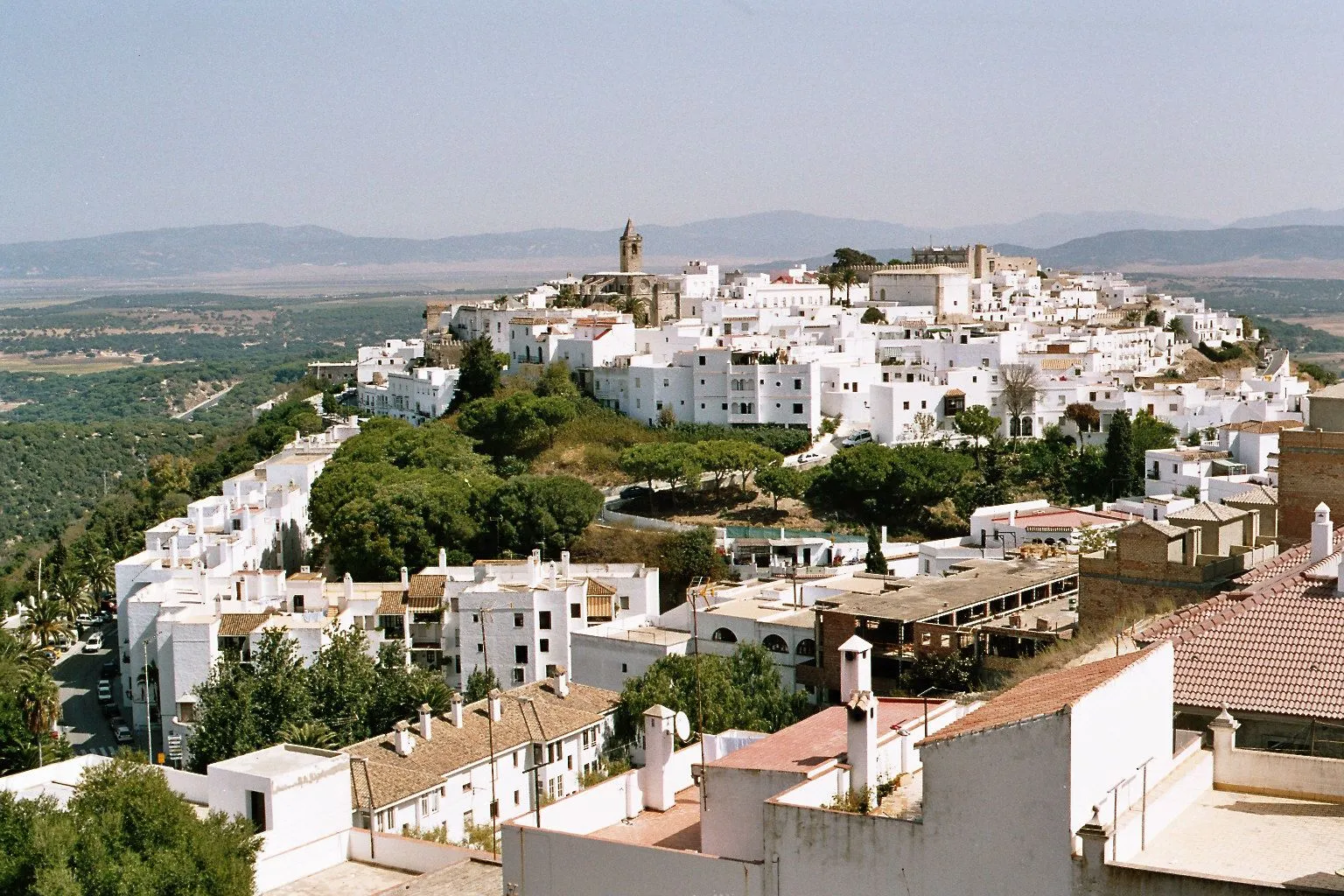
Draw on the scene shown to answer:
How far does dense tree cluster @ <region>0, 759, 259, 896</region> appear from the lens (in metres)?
11.9

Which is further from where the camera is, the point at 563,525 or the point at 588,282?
the point at 588,282

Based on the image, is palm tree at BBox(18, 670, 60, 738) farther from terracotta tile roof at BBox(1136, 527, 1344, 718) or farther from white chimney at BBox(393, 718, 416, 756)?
terracotta tile roof at BBox(1136, 527, 1344, 718)

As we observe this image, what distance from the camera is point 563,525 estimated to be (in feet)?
111

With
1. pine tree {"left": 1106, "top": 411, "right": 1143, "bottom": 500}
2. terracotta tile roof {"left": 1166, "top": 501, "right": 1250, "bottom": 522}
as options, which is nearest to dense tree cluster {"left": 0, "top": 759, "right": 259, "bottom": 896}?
terracotta tile roof {"left": 1166, "top": 501, "right": 1250, "bottom": 522}

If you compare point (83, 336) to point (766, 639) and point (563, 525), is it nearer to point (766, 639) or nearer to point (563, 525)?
point (563, 525)

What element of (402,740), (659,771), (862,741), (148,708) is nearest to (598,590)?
(148,708)

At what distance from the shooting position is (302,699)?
20.4 meters

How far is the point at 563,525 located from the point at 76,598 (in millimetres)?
9930

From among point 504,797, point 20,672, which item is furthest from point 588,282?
point 504,797

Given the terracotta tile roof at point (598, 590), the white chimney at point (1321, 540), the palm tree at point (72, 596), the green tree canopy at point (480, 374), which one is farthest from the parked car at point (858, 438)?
the white chimney at point (1321, 540)

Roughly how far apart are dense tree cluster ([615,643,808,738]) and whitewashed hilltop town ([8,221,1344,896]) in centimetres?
7

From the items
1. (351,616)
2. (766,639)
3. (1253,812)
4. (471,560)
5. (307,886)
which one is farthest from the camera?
(471,560)

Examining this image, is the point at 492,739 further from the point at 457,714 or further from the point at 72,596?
the point at 72,596

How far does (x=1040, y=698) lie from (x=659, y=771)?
277 centimetres
